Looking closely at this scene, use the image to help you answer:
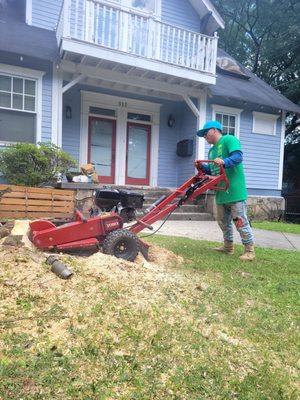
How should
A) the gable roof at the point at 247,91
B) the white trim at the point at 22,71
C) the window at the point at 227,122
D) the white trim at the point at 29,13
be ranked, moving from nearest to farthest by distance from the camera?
the white trim at the point at 22,71
the white trim at the point at 29,13
the gable roof at the point at 247,91
the window at the point at 227,122

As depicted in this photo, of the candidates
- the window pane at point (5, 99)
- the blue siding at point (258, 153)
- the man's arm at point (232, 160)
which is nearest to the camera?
the man's arm at point (232, 160)

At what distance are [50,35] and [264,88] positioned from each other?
303 inches

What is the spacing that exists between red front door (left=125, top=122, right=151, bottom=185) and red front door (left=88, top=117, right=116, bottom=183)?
53cm

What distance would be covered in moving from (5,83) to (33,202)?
366cm

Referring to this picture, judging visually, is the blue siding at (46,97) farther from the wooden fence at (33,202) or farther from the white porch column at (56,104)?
the wooden fence at (33,202)

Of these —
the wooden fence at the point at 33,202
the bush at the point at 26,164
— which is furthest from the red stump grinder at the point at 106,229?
the bush at the point at 26,164

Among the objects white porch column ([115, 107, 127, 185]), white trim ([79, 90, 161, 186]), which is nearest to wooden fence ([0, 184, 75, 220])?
white trim ([79, 90, 161, 186])

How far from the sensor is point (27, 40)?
941cm

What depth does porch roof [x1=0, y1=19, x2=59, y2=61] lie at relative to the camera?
8.88 meters

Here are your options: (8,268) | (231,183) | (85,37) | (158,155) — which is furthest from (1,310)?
(158,155)

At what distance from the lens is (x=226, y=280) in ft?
12.6

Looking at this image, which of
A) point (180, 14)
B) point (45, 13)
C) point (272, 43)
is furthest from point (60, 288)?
point (272, 43)

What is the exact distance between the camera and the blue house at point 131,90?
9.32m

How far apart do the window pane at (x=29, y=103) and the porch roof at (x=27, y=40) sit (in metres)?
1.14
